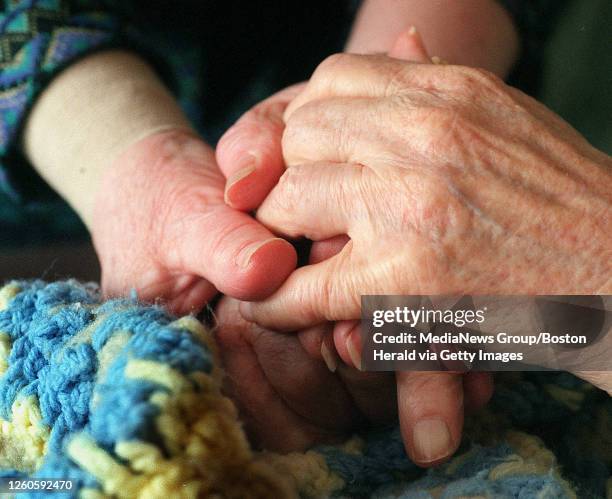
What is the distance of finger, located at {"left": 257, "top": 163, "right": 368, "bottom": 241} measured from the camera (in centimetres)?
56

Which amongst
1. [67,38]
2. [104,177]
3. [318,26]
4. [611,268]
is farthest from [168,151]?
[611,268]

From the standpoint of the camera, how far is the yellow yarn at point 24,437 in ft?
1.61

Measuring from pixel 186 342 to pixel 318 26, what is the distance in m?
0.66

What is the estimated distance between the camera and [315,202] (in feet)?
1.92

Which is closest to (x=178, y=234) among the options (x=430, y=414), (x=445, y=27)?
Result: (x=430, y=414)

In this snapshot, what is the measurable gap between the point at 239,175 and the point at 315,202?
0.31ft

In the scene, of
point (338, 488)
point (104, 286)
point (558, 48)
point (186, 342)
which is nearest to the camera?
point (186, 342)

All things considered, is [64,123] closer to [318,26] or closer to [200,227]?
[200,227]

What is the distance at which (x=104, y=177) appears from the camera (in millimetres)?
757

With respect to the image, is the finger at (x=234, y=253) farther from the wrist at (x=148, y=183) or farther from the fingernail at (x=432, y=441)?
the fingernail at (x=432, y=441)

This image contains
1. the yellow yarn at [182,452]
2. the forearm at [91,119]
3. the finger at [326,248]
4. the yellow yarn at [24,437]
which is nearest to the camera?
the yellow yarn at [182,452]

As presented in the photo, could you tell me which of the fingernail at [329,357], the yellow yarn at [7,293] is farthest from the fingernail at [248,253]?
the yellow yarn at [7,293]

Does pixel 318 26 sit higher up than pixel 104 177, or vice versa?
pixel 318 26

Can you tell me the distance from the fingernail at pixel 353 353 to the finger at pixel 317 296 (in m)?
0.02
